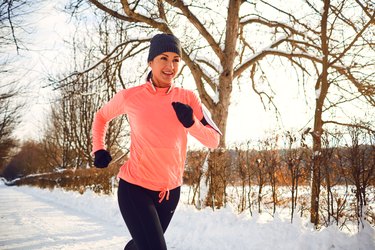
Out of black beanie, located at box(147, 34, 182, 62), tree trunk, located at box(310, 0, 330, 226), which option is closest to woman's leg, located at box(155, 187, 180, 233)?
black beanie, located at box(147, 34, 182, 62)

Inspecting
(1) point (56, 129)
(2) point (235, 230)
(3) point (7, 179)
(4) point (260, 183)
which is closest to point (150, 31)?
(4) point (260, 183)

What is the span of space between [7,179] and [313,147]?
93.2 m

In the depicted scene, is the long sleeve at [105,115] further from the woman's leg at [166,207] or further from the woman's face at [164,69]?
the woman's leg at [166,207]

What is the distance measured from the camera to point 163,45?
2.43 metres

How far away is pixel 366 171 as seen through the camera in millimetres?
4145

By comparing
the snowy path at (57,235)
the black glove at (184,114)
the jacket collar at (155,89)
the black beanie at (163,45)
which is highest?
the black beanie at (163,45)

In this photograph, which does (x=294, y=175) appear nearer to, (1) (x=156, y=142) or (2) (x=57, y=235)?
(1) (x=156, y=142)

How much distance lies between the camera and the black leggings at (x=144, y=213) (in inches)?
77.0

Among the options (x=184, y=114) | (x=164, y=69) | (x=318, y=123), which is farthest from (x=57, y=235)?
(x=318, y=123)

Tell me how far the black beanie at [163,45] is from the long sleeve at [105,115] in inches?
16.1

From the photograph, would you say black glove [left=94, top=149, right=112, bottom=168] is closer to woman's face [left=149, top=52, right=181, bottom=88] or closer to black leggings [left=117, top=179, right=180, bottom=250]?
black leggings [left=117, top=179, right=180, bottom=250]

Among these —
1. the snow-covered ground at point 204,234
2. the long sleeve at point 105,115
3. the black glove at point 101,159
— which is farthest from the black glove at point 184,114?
the snow-covered ground at point 204,234

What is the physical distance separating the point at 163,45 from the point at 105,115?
2.50 feet

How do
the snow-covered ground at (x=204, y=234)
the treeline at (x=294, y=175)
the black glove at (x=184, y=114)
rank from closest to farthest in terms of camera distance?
1. the black glove at (x=184, y=114)
2. the snow-covered ground at (x=204, y=234)
3. the treeline at (x=294, y=175)
